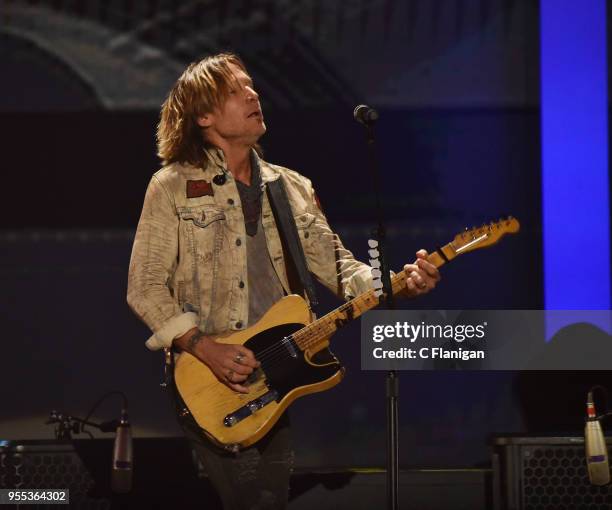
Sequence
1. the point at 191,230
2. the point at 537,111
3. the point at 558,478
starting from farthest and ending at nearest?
the point at 537,111 < the point at 558,478 < the point at 191,230

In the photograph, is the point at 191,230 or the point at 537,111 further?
the point at 537,111

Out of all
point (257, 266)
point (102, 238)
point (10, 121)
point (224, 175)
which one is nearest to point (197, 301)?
point (257, 266)

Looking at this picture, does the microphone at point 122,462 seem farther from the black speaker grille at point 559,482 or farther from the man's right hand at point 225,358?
the black speaker grille at point 559,482

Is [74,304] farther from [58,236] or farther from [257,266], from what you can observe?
[257,266]

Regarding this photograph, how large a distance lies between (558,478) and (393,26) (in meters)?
2.48

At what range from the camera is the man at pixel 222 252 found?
10.1ft

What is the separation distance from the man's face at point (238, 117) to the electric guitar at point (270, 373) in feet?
1.93

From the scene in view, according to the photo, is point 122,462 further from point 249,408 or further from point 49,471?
point 249,408

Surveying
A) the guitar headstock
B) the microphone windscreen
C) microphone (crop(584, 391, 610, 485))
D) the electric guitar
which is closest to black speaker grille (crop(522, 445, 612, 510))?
microphone (crop(584, 391, 610, 485))

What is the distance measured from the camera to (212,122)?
338 cm

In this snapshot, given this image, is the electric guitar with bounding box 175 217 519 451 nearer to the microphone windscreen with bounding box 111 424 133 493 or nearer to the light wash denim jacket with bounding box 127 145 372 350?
the light wash denim jacket with bounding box 127 145 372 350

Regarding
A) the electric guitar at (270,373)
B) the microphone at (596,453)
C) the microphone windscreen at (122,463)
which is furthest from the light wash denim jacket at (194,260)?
the microphone at (596,453)

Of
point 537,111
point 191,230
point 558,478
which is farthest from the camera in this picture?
point 537,111

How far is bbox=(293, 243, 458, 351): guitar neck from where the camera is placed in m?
3.18
